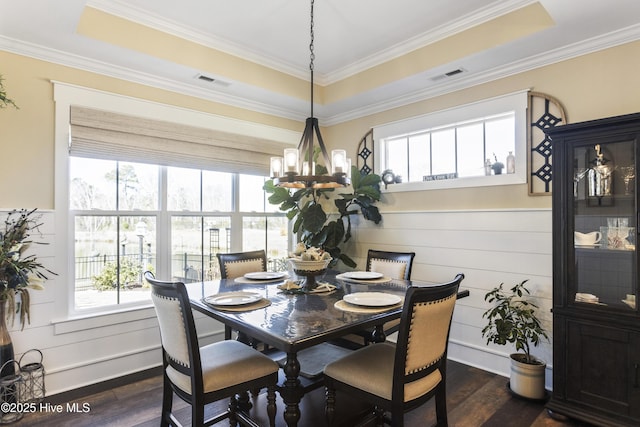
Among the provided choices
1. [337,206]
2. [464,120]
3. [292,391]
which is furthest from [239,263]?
[464,120]

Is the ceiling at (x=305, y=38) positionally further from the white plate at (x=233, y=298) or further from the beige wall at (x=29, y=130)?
the white plate at (x=233, y=298)

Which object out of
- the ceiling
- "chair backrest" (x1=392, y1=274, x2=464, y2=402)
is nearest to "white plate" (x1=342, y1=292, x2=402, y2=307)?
"chair backrest" (x1=392, y1=274, x2=464, y2=402)

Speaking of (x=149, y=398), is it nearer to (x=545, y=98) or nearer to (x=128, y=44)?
(x=128, y=44)

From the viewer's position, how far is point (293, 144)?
4.19 m

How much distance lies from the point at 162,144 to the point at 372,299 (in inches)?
91.2

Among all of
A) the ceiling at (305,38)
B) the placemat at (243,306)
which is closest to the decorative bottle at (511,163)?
the ceiling at (305,38)

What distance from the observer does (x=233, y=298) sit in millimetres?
2113

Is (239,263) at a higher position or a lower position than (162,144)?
lower

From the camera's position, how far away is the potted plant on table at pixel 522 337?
99.2 inches

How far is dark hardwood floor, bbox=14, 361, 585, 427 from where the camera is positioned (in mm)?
2291

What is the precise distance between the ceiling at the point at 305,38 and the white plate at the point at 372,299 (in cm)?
199

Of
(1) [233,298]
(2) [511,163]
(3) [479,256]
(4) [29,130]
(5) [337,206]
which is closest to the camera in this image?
(1) [233,298]

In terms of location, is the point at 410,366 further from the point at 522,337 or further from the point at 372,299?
the point at 522,337

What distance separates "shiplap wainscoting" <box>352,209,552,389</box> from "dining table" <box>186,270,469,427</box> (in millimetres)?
860
